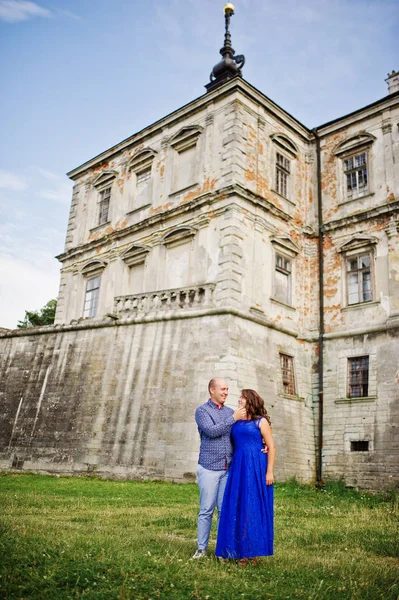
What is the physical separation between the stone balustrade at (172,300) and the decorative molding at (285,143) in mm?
7288

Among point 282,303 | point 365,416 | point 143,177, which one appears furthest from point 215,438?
point 143,177

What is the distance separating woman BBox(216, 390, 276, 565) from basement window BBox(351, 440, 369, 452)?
12.5 m

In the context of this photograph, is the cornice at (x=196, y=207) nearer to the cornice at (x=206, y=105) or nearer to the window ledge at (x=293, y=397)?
the cornice at (x=206, y=105)

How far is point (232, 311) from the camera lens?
16531 mm

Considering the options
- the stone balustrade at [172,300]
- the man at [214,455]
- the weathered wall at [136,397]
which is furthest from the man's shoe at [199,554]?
the stone balustrade at [172,300]

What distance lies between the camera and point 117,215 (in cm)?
2352

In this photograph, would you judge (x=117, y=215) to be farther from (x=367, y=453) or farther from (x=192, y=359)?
(x=367, y=453)

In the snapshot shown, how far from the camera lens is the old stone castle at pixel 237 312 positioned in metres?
16.5

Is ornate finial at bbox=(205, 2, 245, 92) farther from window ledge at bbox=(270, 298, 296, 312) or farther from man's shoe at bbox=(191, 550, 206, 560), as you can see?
man's shoe at bbox=(191, 550, 206, 560)

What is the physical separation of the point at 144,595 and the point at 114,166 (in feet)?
74.8

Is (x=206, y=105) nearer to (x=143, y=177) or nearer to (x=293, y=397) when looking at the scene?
(x=143, y=177)

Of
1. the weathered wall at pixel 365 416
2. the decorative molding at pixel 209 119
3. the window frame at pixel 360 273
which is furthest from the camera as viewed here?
the decorative molding at pixel 209 119

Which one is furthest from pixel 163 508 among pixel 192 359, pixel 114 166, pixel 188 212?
pixel 114 166

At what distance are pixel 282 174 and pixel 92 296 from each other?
31.0ft
